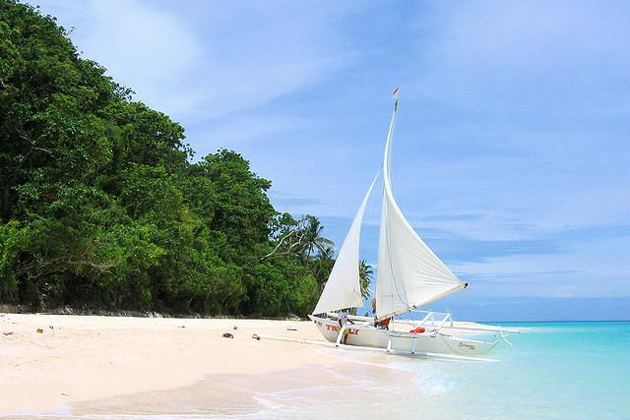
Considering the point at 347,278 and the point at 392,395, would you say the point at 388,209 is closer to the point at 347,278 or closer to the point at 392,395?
the point at 347,278

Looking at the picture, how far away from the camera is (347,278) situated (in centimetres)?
2070

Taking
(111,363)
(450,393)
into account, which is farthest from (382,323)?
(111,363)

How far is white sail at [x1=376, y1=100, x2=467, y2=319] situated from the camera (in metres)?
18.9

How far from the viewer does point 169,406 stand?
7777mm

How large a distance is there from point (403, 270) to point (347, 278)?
2.14 meters

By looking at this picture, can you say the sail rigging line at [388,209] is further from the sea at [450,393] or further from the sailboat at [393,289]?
the sea at [450,393]

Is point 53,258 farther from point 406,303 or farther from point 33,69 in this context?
point 406,303

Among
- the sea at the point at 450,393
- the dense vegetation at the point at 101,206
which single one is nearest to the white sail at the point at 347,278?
the sea at the point at 450,393

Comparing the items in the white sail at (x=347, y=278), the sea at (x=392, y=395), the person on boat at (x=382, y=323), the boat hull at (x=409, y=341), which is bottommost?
the sea at (x=392, y=395)

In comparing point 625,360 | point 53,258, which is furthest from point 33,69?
point 625,360

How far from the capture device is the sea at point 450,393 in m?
8.91

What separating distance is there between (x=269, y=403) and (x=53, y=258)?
18136 mm

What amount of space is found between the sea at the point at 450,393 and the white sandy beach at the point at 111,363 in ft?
→ 3.50

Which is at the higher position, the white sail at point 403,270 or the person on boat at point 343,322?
the white sail at point 403,270
